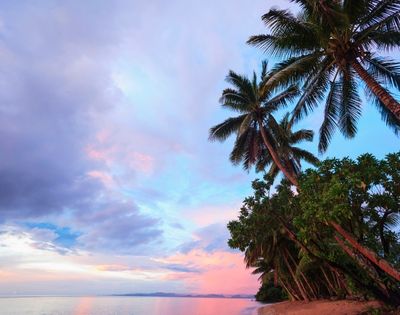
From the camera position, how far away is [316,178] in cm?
1403

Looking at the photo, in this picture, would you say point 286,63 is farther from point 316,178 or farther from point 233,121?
point 233,121

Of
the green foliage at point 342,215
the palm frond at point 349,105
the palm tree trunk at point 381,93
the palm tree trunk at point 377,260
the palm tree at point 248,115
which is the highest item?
the palm tree at point 248,115

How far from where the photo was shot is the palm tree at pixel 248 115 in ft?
77.4

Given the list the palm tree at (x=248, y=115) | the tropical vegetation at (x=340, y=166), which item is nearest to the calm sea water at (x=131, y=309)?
the palm tree at (x=248, y=115)

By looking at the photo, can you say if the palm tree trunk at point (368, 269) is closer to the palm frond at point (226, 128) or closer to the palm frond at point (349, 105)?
the palm frond at point (349, 105)

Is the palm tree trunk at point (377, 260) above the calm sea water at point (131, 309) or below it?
below

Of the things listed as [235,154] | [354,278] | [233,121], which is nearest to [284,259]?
[235,154]

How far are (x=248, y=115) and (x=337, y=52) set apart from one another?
10.4 meters

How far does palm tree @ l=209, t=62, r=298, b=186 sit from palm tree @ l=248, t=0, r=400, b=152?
5981 millimetres

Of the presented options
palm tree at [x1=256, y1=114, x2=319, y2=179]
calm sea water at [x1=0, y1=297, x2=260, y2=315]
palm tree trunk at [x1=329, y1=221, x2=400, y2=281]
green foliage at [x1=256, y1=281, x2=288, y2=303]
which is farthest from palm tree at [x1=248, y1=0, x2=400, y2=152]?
green foliage at [x1=256, y1=281, x2=288, y2=303]

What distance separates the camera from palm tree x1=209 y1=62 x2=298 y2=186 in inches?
929

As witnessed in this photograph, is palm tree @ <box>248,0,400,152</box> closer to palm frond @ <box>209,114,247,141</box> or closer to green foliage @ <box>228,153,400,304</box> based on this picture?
green foliage @ <box>228,153,400,304</box>

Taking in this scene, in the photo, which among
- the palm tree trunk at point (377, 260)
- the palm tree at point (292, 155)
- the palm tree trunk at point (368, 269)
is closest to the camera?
the palm tree trunk at point (377, 260)

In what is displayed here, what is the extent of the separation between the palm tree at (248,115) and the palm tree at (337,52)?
598 cm
